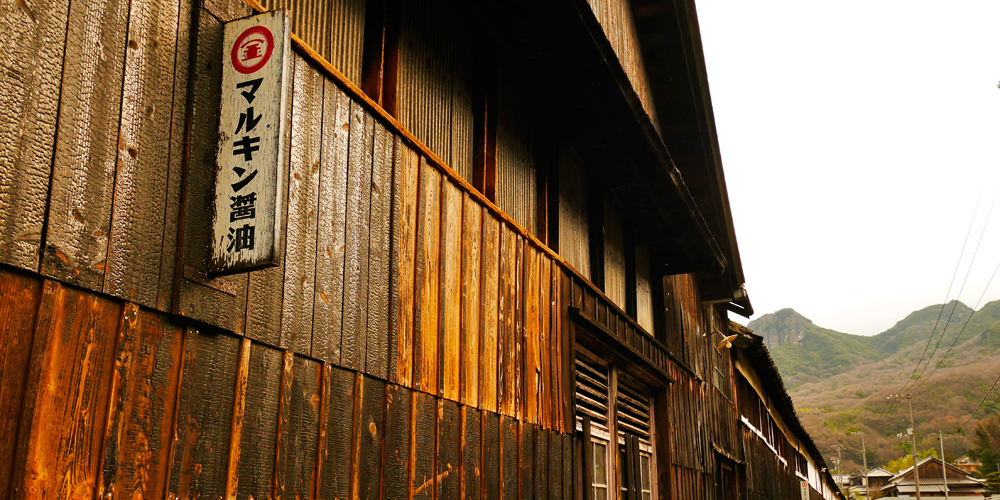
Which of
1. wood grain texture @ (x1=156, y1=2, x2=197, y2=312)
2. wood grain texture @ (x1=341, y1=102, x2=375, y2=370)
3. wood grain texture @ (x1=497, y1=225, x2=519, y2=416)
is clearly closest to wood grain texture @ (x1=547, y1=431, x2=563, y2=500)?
wood grain texture @ (x1=497, y1=225, x2=519, y2=416)

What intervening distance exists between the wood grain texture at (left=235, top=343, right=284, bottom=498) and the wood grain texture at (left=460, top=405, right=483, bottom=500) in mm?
1775

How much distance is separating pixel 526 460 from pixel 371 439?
2119 mm

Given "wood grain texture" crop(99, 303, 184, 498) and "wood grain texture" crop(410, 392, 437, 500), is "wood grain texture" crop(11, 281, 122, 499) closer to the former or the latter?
"wood grain texture" crop(99, 303, 184, 498)

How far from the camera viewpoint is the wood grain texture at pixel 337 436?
3.61 meters

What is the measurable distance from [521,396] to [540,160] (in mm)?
2278

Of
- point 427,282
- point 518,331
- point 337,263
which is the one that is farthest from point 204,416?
point 518,331

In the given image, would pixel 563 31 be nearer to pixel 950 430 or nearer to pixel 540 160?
pixel 540 160

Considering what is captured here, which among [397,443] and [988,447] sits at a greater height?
[988,447]

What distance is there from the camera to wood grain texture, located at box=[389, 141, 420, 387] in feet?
14.1

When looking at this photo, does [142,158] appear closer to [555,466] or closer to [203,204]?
[203,204]

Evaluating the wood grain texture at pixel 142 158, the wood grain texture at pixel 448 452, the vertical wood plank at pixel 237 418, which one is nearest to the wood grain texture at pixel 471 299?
the wood grain texture at pixel 448 452

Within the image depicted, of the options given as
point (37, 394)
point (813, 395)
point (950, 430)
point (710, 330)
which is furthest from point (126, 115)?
point (813, 395)

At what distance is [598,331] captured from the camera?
298 inches

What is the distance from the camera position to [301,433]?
3482 mm
